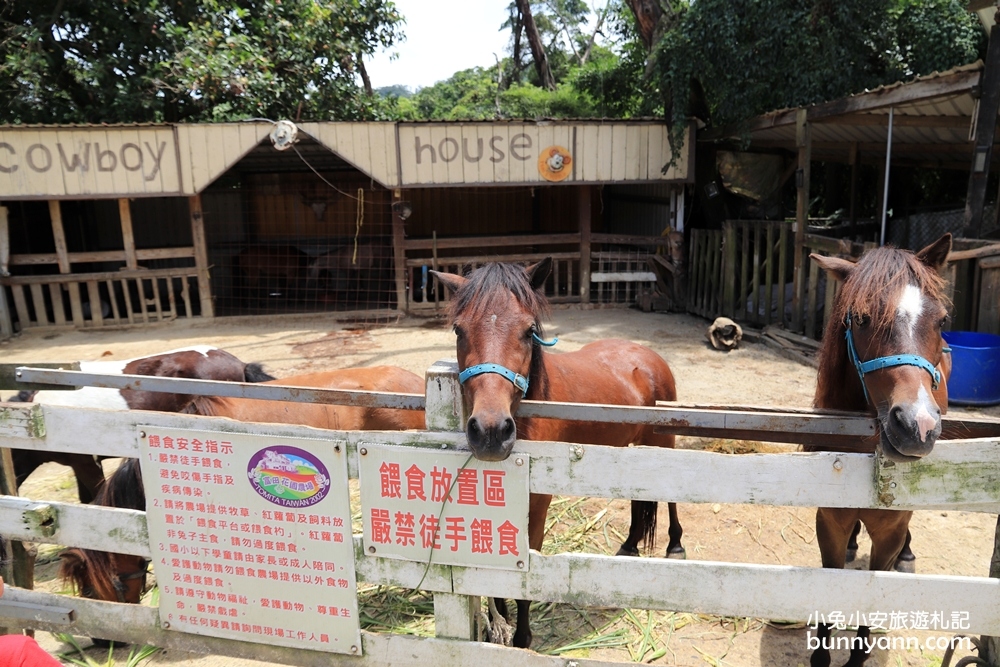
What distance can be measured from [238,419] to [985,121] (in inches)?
269

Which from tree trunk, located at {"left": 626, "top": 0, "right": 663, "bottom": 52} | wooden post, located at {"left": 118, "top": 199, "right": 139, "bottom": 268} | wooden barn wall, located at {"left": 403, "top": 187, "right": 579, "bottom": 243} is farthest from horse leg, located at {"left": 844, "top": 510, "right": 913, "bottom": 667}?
wooden barn wall, located at {"left": 403, "top": 187, "right": 579, "bottom": 243}

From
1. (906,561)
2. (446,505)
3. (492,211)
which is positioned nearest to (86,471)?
(446,505)

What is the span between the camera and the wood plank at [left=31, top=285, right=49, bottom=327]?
33.6 ft

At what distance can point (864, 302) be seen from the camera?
2.17m

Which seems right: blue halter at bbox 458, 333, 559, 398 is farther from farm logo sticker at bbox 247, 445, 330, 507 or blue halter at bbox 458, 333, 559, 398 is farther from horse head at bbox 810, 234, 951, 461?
horse head at bbox 810, 234, 951, 461

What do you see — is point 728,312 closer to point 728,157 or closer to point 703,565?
point 728,157

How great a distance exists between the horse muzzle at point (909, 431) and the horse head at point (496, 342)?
107 cm

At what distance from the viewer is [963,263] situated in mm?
6266

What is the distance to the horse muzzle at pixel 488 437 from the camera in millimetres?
1905

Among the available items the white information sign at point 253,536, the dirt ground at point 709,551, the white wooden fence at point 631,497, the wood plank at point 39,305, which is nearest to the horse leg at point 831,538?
the dirt ground at point 709,551

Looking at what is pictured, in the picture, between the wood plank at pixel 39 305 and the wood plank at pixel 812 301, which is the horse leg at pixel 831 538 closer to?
the wood plank at pixel 812 301

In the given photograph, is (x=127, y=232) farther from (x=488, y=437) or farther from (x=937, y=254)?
(x=937, y=254)

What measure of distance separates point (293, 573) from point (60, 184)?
1003 cm

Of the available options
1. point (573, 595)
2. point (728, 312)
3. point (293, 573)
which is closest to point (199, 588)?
point (293, 573)
